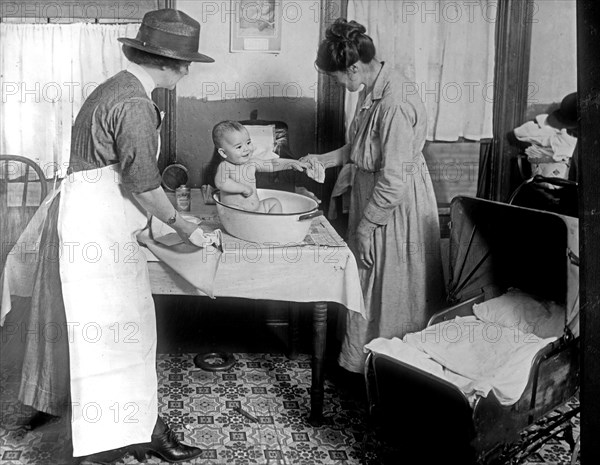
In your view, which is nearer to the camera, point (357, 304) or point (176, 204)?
point (357, 304)

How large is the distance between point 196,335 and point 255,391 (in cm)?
71

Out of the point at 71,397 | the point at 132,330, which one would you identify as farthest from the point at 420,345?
the point at 71,397

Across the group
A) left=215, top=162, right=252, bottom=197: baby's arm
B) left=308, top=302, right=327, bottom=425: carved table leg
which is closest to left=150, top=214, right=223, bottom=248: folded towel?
left=215, top=162, right=252, bottom=197: baby's arm

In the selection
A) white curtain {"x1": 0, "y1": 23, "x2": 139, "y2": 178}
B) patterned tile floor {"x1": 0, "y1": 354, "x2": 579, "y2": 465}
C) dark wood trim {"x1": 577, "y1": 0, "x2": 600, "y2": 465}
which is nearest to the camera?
dark wood trim {"x1": 577, "y1": 0, "x2": 600, "y2": 465}

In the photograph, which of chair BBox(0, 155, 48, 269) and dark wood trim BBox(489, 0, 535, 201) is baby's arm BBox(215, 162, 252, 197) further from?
dark wood trim BBox(489, 0, 535, 201)

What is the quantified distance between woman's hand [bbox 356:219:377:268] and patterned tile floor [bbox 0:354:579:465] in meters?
0.72

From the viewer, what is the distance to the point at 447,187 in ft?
14.2

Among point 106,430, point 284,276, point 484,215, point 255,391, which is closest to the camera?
point 106,430

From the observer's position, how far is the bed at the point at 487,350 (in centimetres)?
254

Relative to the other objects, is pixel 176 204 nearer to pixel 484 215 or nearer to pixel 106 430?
pixel 106 430

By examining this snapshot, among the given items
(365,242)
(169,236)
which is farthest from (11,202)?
(365,242)

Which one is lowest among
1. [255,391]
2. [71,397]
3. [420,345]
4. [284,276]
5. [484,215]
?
[255,391]

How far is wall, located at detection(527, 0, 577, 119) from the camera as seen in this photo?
4176 mm

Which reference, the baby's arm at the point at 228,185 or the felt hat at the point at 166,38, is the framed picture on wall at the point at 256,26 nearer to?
the baby's arm at the point at 228,185
